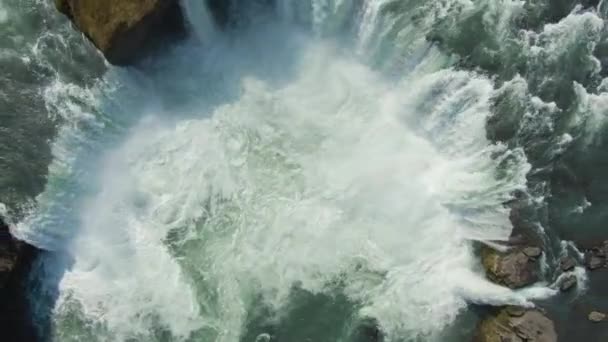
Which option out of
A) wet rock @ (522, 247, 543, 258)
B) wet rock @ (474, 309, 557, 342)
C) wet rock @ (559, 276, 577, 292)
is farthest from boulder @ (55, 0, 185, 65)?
wet rock @ (559, 276, 577, 292)

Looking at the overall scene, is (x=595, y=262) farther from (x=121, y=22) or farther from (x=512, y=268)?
(x=121, y=22)

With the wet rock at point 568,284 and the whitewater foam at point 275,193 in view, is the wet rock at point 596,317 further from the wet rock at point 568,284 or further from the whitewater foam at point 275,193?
the whitewater foam at point 275,193

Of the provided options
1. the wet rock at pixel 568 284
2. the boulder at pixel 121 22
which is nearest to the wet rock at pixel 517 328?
the wet rock at pixel 568 284

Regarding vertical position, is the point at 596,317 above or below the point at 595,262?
below

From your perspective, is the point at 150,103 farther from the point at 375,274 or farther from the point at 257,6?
the point at 375,274

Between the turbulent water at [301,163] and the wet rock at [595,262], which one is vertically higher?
the turbulent water at [301,163]

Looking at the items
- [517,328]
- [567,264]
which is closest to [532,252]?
[567,264]
